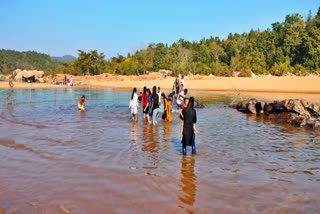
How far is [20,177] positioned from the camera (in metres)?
7.67

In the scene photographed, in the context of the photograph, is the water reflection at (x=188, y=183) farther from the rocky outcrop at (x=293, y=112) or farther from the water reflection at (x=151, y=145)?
the rocky outcrop at (x=293, y=112)

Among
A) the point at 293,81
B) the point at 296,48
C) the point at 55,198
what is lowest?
the point at 55,198

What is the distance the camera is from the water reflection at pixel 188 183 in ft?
21.1

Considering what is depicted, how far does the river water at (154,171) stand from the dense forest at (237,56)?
48.4 metres

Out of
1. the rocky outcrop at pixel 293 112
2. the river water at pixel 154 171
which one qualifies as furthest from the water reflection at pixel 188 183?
the rocky outcrop at pixel 293 112

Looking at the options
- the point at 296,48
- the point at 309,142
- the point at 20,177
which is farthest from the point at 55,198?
the point at 296,48

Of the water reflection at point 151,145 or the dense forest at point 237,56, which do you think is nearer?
the water reflection at point 151,145

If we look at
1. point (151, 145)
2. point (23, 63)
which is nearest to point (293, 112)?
point (151, 145)

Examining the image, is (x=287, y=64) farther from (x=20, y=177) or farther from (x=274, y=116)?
(x=20, y=177)

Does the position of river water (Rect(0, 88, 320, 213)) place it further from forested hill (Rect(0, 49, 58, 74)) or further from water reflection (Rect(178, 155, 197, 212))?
forested hill (Rect(0, 49, 58, 74))

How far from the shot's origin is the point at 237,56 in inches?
2734

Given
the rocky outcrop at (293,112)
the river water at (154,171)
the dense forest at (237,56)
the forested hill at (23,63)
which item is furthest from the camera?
the forested hill at (23,63)

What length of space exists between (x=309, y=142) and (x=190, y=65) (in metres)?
56.0

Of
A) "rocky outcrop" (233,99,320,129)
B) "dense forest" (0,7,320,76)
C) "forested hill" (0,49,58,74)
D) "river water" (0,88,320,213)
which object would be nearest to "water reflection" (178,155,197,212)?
"river water" (0,88,320,213)
